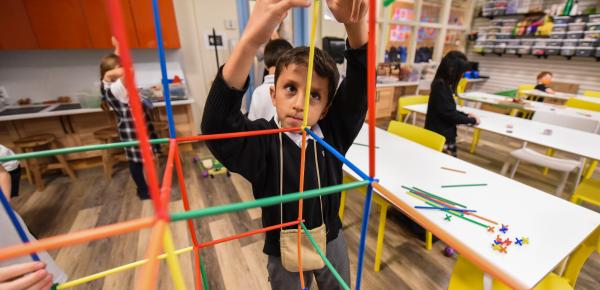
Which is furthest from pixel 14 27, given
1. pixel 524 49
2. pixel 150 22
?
pixel 524 49

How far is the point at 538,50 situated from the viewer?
466 cm

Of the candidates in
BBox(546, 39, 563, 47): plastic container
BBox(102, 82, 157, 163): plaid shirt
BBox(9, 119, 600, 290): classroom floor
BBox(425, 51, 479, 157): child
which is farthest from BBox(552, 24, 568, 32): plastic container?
BBox(102, 82, 157, 163): plaid shirt

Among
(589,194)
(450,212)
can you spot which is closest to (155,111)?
(450,212)

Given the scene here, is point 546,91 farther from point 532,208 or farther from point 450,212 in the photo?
point 450,212

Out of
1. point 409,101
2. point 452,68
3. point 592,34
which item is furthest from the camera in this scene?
point 592,34

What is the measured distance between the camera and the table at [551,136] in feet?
5.79

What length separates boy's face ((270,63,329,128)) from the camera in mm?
686

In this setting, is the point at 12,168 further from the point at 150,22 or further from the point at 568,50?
the point at 568,50

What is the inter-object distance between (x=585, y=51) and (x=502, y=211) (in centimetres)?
520

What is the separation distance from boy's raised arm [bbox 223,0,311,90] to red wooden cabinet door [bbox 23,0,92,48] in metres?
3.36

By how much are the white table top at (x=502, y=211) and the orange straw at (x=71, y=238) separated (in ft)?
1.91

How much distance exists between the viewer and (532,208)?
1.07 m

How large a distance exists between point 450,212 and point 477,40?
6303mm

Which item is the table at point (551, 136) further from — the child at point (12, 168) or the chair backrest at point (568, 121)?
the child at point (12, 168)
